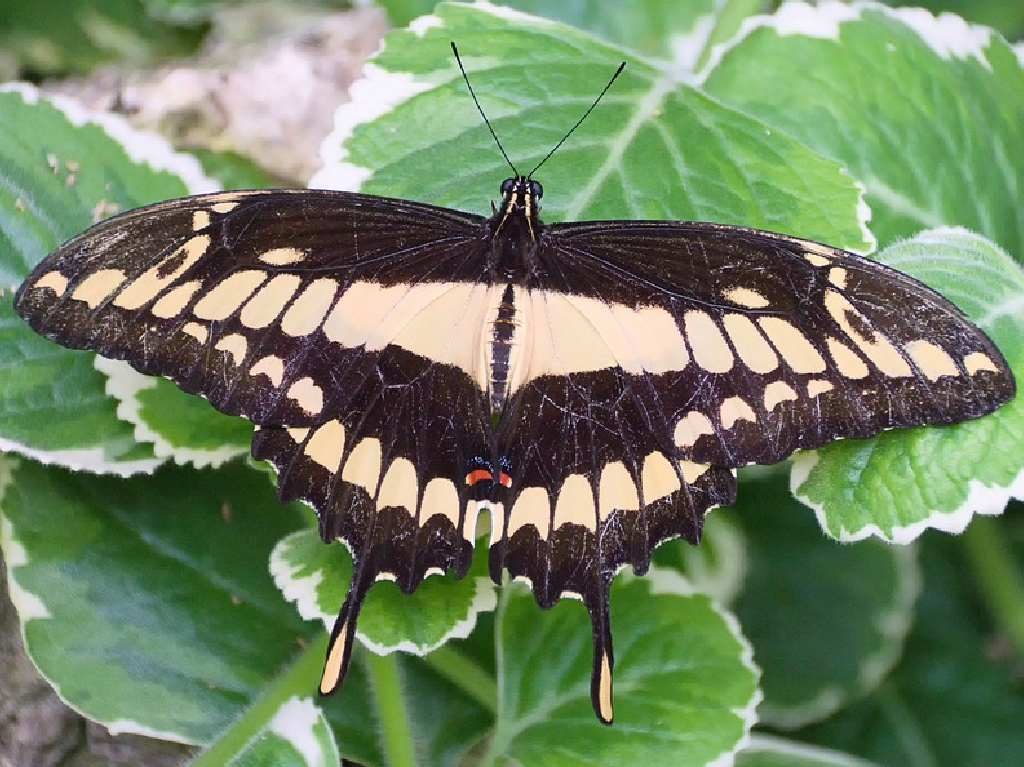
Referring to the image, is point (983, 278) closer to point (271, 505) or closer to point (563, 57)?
point (563, 57)

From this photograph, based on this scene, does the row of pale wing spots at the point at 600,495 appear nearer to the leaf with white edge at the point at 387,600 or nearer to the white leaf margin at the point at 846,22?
the leaf with white edge at the point at 387,600

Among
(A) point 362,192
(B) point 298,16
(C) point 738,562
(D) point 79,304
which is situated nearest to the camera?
(D) point 79,304

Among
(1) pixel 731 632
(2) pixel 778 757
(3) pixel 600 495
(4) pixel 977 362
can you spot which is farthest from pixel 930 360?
(2) pixel 778 757

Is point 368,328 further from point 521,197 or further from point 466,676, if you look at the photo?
point 466,676

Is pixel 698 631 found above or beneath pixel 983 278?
beneath

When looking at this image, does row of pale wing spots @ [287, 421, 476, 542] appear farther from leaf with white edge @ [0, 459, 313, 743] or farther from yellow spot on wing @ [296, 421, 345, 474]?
leaf with white edge @ [0, 459, 313, 743]

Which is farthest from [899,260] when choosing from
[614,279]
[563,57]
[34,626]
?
[34,626]

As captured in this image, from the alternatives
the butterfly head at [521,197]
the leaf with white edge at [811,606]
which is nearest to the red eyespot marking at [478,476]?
the butterfly head at [521,197]
